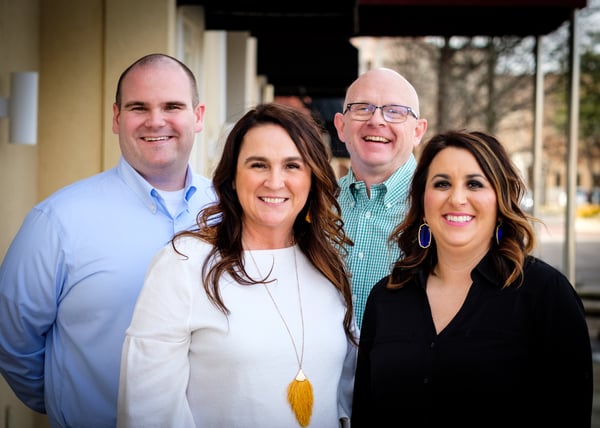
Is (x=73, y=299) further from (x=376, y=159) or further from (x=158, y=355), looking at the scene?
(x=376, y=159)

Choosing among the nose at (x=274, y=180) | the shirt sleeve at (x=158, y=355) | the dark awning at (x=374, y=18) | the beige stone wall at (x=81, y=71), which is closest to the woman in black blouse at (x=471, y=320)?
the nose at (x=274, y=180)

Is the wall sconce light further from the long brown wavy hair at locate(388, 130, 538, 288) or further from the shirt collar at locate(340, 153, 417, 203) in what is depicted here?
the long brown wavy hair at locate(388, 130, 538, 288)

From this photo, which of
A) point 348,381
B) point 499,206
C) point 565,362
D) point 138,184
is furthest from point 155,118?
point 565,362

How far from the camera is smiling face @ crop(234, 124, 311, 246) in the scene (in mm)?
2670

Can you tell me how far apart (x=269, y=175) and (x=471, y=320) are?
2.84 feet

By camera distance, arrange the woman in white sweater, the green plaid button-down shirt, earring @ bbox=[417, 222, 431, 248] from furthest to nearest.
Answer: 1. the green plaid button-down shirt
2. earring @ bbox=[417, 222, 431, 248]
3. the woman in white sweater

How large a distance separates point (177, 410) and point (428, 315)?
926mm

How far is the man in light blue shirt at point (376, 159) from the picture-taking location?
11.7 ft

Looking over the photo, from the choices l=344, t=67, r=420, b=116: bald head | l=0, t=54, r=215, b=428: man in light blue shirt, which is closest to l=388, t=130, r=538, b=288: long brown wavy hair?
l=344, t=67, r=420, b=116: bald head

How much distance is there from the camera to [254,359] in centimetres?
251

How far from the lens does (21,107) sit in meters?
3.69

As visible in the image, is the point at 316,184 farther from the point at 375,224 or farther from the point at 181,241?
the point at 375,224

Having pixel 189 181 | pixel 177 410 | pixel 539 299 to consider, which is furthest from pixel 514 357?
pixel 189 181

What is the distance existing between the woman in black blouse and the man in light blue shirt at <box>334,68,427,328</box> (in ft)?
2.08
